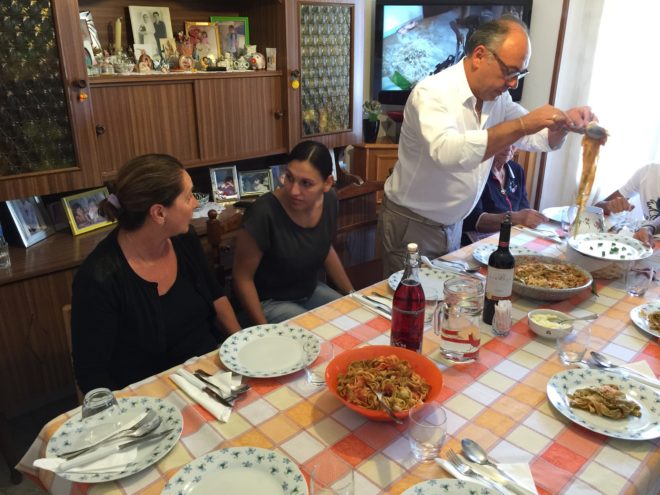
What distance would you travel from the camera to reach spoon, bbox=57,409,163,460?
978mm

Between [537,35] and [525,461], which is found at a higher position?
[537,35]

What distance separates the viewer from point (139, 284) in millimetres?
1519

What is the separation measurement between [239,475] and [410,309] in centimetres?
54

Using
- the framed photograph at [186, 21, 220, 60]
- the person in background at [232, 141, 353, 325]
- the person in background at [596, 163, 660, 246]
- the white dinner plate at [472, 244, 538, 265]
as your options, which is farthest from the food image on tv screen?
the white dinner plate at [472, 244, 538, 265]

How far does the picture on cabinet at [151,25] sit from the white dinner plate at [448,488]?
90.9 inches

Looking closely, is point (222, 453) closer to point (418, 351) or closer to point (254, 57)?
point (418, 351)

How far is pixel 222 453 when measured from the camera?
0.97 m

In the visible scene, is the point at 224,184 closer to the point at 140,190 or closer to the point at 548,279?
the point at 140,190

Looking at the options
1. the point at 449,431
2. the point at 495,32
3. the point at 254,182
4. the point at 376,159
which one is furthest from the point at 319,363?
the point at 376,159

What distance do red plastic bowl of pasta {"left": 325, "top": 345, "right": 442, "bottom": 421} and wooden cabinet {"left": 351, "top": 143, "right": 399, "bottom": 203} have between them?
7.75 feet

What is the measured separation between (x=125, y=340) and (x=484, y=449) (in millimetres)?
1059

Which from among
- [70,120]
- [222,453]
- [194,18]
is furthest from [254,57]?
[222,453]

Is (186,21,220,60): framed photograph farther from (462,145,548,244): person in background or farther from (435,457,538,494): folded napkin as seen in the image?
(435,457,538,494): folded napkin

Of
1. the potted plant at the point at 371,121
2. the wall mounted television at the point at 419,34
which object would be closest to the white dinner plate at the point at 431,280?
the potted plant at the point at 371,121
